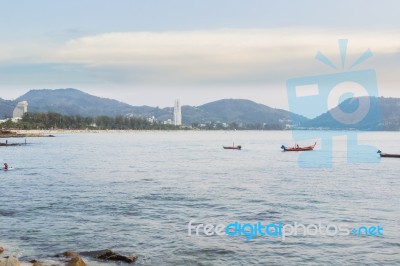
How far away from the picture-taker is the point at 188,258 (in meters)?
26.0

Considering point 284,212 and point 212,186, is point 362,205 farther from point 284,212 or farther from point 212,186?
point 212,186

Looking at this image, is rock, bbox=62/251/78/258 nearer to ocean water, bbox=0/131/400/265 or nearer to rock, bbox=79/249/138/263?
rock, bbox=79/249/138/263

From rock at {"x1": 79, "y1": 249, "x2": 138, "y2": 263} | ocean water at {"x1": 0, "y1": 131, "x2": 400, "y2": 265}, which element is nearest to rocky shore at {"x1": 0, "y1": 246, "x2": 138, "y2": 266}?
rock at {"x1": 79, "y1": 249, "x2": 138, "y2": 263}

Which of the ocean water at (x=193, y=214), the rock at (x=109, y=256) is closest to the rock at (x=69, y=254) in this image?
the rock at (x=109, y=256)

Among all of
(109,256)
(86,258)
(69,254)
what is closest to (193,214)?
(109,256)

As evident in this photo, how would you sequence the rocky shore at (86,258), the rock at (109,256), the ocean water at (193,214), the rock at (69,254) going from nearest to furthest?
1. the rocky shore at (86,258)
2. the rock at (109,256)
3. the rock at (69,254)
4. the ocean water at (193,214)

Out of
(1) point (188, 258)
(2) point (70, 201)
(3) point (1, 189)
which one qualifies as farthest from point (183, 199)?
(3) point (1, 189)

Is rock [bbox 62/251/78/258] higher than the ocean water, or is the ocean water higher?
rock [bbox 62/251/78/258]

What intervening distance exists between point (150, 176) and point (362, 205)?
33714 mm

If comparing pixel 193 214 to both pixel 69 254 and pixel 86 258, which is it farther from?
pixel 69 254

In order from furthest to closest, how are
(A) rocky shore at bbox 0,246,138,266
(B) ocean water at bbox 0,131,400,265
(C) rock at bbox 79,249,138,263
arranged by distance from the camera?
(B) ocean water at bbox 0,131,400,265, (C) rock at bbox 79,249,138,263, (A) rocky shore at bbox 0,246,138,266

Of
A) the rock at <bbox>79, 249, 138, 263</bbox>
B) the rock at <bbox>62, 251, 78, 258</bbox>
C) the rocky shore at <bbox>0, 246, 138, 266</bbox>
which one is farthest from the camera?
the rock at <bbox>62, 251, 78, 258</bbox>

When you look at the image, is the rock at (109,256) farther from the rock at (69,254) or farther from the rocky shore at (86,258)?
the rock at (69,254)

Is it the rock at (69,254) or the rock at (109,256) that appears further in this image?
the rock at (69,254)
